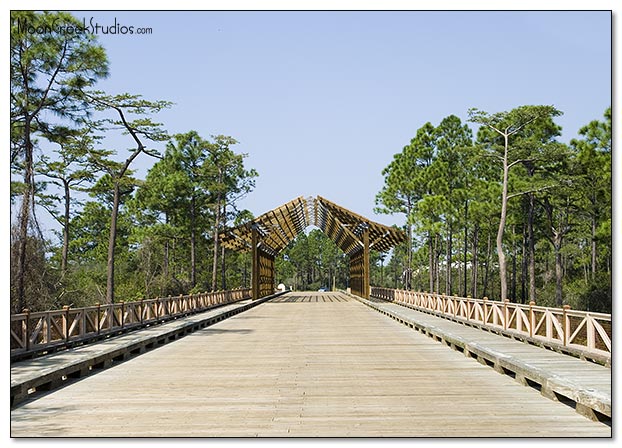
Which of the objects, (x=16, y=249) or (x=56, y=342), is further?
(x=16, y=249)

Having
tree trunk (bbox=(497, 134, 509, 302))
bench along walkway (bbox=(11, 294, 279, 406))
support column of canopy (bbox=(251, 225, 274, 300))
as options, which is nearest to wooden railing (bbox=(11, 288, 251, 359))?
bench along walkway (bbox=(11, 294, 279, 406))

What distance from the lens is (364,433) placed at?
7223 mm

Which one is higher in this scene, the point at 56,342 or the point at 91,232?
the point at 91,232

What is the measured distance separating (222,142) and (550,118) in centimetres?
1712

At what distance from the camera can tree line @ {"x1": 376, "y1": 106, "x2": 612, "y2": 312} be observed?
103ft

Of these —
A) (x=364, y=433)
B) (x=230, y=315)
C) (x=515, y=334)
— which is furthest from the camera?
(x=230, y=315)

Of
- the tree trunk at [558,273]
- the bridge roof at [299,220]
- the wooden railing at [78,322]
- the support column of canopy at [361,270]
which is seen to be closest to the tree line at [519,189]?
the tree trunk at [558,273]

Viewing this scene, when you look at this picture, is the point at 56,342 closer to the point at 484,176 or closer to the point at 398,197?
the point at 484,176

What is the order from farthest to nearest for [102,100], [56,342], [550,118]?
[550,118] < [102,100] < [56,342]

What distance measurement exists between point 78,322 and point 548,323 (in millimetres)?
8190

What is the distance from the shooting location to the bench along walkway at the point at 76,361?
958cm

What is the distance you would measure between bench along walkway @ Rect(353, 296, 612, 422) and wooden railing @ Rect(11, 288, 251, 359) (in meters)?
6.87
